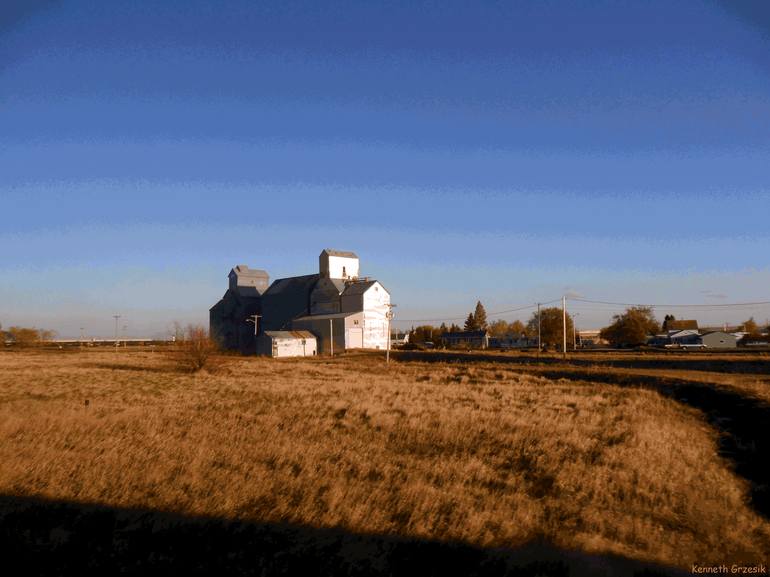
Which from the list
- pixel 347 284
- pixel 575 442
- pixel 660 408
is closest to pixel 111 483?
pixel 575 442

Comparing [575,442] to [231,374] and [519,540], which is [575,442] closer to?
[519,540]

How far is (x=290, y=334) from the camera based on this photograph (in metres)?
76.1

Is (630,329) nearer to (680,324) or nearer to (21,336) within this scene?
(680,324)

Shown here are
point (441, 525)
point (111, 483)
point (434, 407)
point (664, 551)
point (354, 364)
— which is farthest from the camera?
point (354, 364)

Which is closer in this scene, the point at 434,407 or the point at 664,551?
the point at 664,551

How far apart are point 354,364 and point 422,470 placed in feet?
141

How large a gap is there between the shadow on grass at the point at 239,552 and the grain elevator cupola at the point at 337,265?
74105 mm

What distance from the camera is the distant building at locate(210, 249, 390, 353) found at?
75812 millimetres

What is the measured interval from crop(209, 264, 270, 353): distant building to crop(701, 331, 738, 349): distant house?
71518 millimetres

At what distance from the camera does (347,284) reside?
82.4 m

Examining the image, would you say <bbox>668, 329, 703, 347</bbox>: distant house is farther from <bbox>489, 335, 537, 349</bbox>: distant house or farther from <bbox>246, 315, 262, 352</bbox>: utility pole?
<bbox>246, 315, 262, 352</bbox>: utility pole

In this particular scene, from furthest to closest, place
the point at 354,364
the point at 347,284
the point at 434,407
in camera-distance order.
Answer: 1. the point at 347,284
2. the point at 354,364
3. the point at 434,407

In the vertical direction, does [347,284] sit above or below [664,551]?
above

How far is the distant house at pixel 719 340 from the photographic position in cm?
10704
